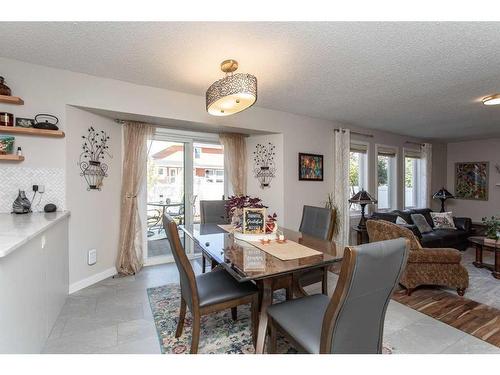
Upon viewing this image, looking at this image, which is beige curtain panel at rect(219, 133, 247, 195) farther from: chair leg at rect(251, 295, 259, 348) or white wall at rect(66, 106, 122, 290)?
chair leg at rect(251, 295, 259, 348)

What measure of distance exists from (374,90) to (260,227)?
220 centimetres

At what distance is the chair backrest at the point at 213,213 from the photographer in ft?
9.98

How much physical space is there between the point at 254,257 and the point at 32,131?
7.76ft

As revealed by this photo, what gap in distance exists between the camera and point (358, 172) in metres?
4.90

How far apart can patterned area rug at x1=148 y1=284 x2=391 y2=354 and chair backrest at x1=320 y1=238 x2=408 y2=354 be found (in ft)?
2.44

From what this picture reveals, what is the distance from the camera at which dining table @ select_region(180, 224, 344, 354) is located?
4.50 feet

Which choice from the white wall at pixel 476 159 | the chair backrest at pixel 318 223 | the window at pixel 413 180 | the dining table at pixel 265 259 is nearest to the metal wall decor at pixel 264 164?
the chair backrest at pixel 318 223

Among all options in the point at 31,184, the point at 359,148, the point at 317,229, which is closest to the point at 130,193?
the point at 31,184

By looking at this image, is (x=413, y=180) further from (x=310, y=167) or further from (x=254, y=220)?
(x=254, y=220)

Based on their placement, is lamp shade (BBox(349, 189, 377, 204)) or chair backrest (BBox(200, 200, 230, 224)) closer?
chair backrest (BBox(200, 200, 230, 224))

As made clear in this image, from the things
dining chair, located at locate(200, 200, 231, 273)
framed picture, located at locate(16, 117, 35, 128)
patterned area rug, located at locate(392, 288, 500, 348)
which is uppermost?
framed picture, located at locate(16, 117, 35, 128)

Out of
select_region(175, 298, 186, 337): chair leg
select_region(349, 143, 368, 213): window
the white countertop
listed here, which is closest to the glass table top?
select_region(175, 298, 186, 337): chair leg

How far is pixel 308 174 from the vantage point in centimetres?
404
